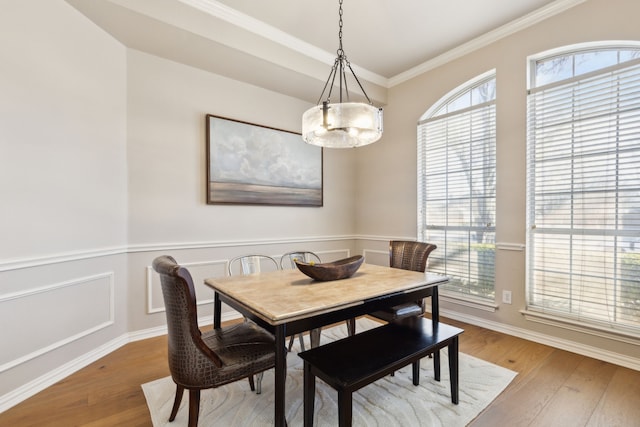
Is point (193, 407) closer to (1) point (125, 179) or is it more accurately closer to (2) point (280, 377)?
(2) point (280, 377)

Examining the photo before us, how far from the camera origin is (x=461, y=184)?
11.0 ft

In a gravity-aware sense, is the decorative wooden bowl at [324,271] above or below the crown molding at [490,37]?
below

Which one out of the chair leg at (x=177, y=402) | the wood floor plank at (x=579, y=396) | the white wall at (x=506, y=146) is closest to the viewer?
the chair leg at (x=177, y=402)

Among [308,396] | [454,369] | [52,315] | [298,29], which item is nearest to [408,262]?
[454,369]

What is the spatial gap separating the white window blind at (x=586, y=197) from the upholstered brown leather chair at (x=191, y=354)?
8.68 ft

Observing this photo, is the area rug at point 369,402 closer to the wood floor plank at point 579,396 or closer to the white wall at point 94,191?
the wood floor plank at point 579,396

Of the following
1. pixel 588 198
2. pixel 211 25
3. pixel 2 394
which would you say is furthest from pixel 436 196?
pixel 2 394

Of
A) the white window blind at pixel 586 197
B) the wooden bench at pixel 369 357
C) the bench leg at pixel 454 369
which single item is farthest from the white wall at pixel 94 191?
the white window blind at pixel 586 197

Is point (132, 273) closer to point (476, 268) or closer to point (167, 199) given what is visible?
point (167, 199)

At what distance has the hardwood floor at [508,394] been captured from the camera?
1.72m

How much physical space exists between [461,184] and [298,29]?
2365 mm

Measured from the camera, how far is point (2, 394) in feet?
5.97

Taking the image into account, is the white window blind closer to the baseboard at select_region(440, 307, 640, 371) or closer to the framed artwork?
the baseboard at select_region(440, 307, 640, 371)

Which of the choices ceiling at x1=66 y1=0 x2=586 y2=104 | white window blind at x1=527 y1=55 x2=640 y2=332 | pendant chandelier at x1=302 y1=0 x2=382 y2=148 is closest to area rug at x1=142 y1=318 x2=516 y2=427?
white window blind at x1=527 y1=55 x2=640 y2=332
